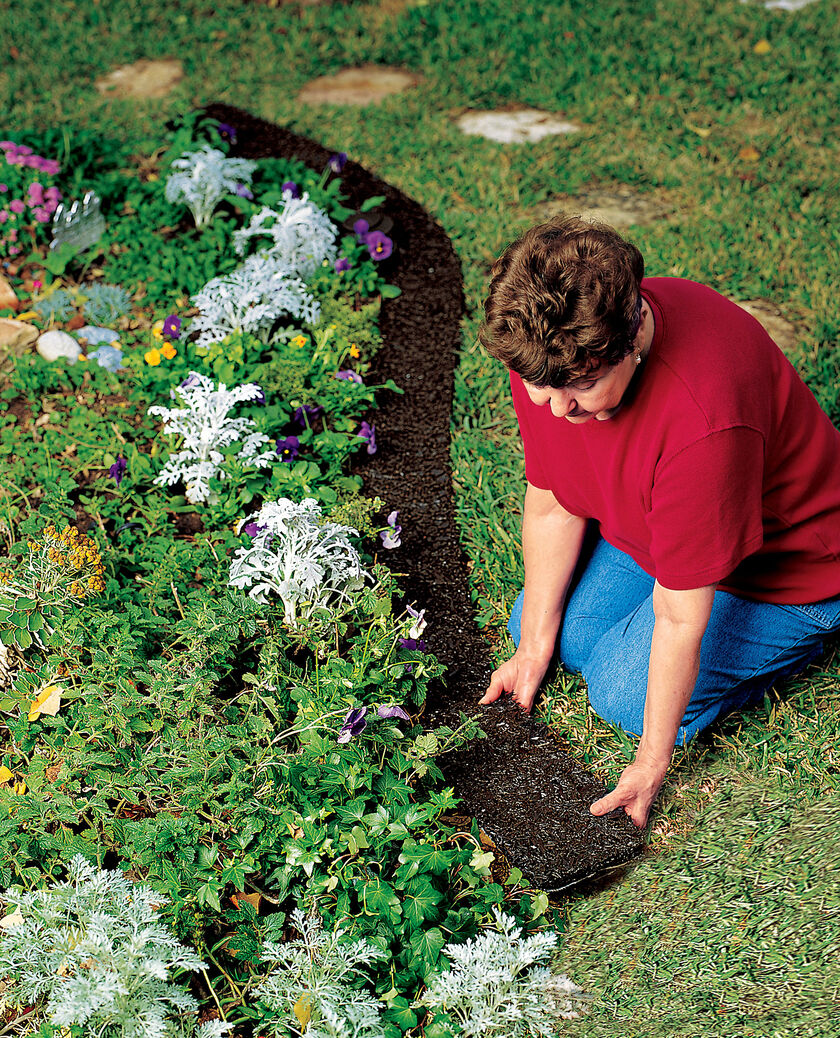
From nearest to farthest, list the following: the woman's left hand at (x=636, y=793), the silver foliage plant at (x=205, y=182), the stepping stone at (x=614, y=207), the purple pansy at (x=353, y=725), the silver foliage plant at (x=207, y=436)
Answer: the purple pansy at (x=353, y=725) → the woman's left hand at (x=636, y=793) → the silver foliage plant at (x=207, y=436) → the silver foliage plant at (x=205, y=182) → the stepping stone at (x=614, y=207)

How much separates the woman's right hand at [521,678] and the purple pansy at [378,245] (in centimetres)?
208

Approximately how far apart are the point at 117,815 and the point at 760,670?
1.73 meters

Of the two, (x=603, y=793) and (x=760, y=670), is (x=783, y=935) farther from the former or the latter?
(x=760, y=670)

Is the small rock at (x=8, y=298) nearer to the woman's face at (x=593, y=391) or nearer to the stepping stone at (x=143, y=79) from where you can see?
the stepping stone at (x=143, y=79)

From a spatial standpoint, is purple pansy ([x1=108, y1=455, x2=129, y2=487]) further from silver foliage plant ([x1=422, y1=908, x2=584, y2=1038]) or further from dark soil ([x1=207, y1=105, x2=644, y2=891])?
silver foliage plant ([x1=422, y1=908, x2=584, y2=1038])

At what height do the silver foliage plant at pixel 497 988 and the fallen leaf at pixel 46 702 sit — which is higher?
the fallen leaf at pixel 46 702

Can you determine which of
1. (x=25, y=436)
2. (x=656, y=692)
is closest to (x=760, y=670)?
(x=656, y=692)

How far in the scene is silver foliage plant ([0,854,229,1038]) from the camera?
1839 millimetres

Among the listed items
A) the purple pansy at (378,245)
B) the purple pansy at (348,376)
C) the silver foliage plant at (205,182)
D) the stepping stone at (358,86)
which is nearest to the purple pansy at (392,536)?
the purple pansy at (348,376)

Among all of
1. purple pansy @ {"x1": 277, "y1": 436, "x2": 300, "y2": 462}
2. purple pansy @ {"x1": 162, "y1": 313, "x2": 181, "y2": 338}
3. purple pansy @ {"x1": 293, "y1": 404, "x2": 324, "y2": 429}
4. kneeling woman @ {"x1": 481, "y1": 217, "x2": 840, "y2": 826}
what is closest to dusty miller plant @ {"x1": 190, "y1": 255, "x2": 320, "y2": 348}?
purple pansy @ {"x1": 162, "y1": 313, "x2": 181, "y2": 338}

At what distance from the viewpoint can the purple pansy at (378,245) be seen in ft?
13.5

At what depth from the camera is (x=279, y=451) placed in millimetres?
3254

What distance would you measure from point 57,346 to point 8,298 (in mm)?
474

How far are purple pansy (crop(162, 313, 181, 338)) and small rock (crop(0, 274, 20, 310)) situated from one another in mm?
852
